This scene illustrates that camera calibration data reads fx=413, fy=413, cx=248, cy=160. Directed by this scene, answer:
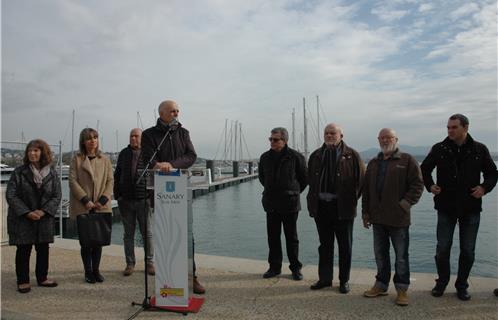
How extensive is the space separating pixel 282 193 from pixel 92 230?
266cm

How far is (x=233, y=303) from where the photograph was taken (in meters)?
4.83

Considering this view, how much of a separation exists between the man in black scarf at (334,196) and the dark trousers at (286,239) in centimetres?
52

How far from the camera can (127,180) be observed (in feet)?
20.2

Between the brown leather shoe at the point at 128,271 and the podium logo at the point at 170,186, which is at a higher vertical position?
the podium logo at the point at 170,186

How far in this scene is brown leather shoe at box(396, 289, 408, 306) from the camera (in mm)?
4654

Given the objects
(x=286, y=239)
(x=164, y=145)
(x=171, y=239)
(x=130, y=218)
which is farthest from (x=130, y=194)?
(x=286, y=239)

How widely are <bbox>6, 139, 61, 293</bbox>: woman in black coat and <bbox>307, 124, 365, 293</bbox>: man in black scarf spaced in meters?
3.50

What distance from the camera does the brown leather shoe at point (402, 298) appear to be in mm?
4654

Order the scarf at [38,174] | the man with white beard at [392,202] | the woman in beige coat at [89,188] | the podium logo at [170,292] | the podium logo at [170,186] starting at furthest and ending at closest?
the woman in beige coat at [89,188]
the scarf at [38,174]
the man with white beard at [392,202]
the podium logo at [170,292]
the podium logo at [170,186]

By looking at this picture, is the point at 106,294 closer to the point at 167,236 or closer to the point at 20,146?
the point at 167,236

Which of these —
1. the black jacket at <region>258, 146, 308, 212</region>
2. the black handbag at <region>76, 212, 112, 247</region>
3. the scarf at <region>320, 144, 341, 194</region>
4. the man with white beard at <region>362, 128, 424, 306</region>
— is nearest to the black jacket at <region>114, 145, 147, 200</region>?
the black handbag at <region>76, 212, 112, 247</region>

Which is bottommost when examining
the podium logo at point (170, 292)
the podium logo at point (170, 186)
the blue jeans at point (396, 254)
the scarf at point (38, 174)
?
the podium logo at point (170, 292)

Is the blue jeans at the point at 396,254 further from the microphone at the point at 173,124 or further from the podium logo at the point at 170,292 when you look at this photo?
the microphone at the point at 173,124

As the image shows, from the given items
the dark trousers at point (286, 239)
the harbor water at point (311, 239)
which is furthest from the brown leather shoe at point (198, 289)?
the harbor water at point (311, 239)
